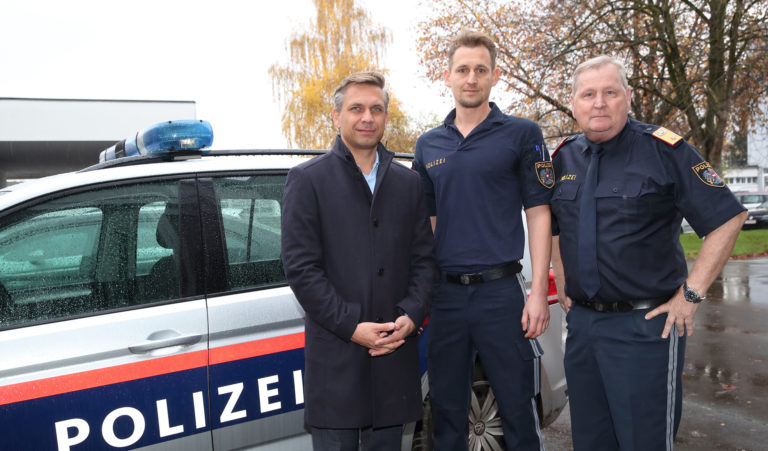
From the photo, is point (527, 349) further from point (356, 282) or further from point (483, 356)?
point (356, 282)

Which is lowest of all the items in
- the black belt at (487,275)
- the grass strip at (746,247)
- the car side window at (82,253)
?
the grass strip at (746,247)

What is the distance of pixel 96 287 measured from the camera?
2.14 metres

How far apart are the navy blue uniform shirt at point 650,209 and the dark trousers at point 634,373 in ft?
0.35

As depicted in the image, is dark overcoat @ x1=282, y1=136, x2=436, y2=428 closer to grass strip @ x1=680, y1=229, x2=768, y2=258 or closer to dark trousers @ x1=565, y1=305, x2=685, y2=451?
dark trousers @ x1=565, y1=305, x2=685, y2=451

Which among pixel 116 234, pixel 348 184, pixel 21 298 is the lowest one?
pixel 21 298

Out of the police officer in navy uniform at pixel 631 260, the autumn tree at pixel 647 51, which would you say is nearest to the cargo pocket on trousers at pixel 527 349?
the police officer in navy uniform at pixel 631 260

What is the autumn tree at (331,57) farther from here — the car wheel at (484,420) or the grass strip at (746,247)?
the car wheel at (484,420)

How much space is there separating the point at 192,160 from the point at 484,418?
1.79 meters

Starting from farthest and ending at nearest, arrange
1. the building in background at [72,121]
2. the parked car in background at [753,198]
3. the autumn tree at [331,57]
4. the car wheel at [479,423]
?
1. the autumn tree at [331,57]
2. the parked car in background at [753,198]
3. the building in background at [72,121]
4. the car wheel at [479,423]

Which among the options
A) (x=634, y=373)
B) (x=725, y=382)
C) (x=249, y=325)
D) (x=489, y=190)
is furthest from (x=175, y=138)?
(x=725, y=382)

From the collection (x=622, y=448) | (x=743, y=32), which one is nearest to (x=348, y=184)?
(x=622, y=448)

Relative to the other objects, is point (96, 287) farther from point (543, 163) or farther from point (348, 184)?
point (543, 163)

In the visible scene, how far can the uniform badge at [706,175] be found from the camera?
6.70 feet

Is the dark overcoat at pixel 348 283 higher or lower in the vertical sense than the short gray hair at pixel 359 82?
lower
